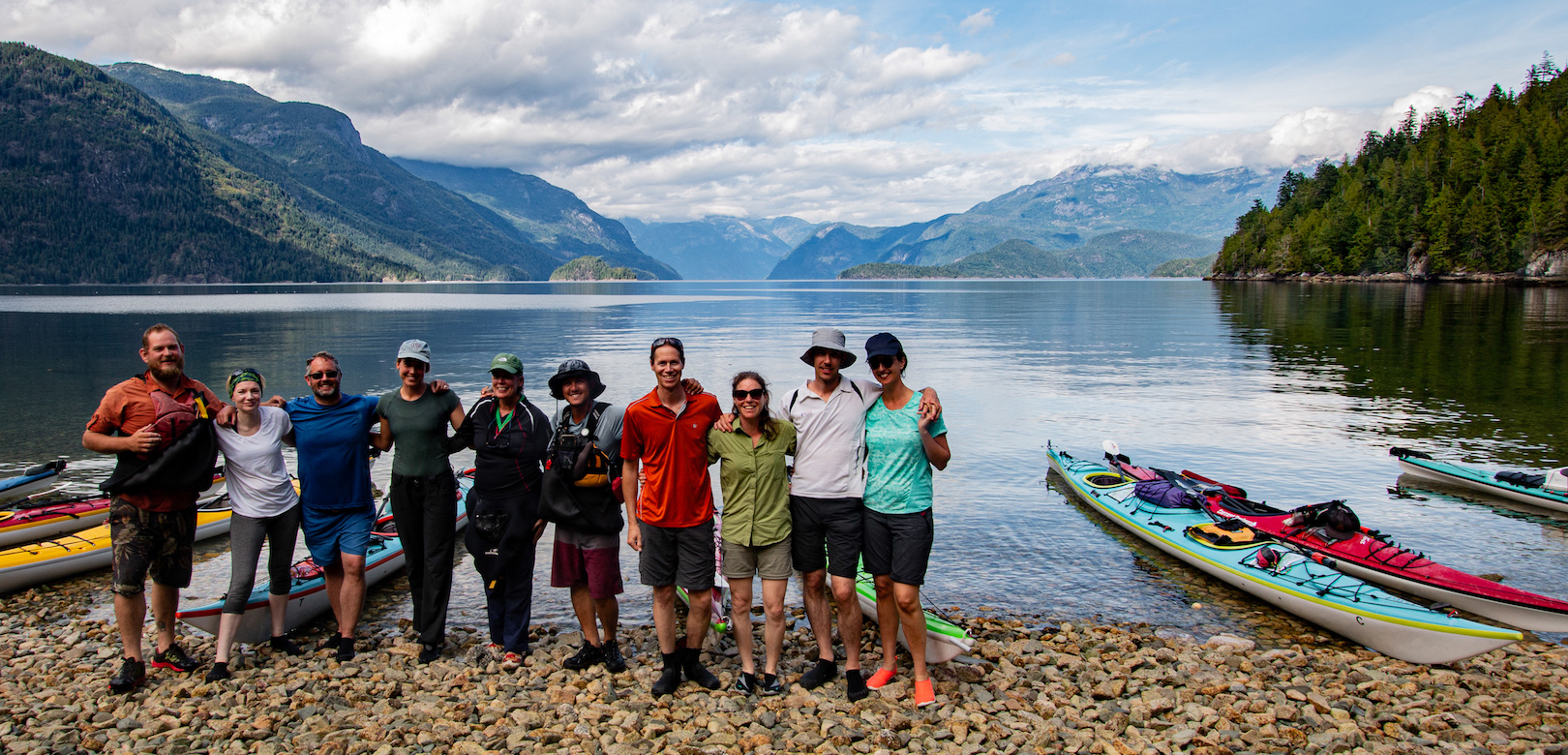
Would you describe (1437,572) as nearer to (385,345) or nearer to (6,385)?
(6,385)

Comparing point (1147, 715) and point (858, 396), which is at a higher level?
point (858, 396)

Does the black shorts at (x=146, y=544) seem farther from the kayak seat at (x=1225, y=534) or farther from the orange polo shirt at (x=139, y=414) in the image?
the kayak seat at (x=1225, y=534)

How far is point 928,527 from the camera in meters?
6.53

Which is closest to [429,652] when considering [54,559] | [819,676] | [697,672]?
[697,672]

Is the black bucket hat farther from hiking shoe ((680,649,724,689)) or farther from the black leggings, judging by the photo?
the black leggings

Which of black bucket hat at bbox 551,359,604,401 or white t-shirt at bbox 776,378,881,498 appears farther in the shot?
black bucket hat at bbox 551,359,604,401

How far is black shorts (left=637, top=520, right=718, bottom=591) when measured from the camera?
662cm

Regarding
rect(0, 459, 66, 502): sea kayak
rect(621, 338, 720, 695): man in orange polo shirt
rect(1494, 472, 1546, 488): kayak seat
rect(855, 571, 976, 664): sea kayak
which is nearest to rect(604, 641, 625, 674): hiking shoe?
rect(621, 338, 720, 695): man in orange polo shirt

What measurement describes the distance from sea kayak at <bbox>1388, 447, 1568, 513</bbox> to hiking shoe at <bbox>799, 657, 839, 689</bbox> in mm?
15384

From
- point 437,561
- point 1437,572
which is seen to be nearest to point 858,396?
point 437,561

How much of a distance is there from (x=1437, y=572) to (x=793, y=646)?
26.8 ft

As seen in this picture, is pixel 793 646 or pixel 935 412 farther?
pixel 793 646

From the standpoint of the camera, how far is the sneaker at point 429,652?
309 inches

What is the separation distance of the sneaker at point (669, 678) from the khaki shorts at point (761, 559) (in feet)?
3.72
